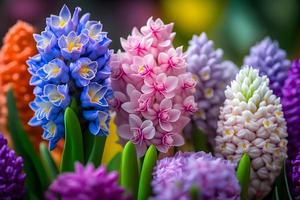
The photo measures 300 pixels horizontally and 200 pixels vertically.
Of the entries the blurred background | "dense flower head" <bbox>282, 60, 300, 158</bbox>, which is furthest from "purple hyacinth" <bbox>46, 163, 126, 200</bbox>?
the blurred background

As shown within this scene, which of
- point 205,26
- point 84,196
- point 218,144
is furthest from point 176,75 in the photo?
point 205,26

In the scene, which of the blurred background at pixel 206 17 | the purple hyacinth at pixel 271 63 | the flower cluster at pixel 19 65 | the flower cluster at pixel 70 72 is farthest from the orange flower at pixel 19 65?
the blurred background at pixel 206 17

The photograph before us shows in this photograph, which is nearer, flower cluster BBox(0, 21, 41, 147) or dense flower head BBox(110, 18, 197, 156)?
dense flower head BBox(110, 18, 197, 156)

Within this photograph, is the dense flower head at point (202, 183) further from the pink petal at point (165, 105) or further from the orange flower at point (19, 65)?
the orange flower at point (19, 65)

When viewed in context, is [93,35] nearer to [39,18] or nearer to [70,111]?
[70,111]

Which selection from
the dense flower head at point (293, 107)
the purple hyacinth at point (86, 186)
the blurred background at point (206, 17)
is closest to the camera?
the purple hyacinth at point (86, 186)

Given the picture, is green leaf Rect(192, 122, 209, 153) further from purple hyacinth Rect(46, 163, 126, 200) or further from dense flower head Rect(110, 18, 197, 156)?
purple hyacinth Rect(46, 163, 126, 200)

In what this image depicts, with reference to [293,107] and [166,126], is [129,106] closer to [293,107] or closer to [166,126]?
[166,126]
